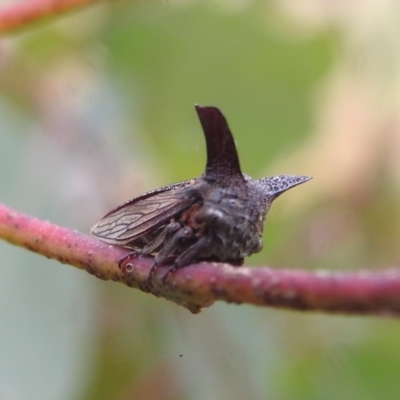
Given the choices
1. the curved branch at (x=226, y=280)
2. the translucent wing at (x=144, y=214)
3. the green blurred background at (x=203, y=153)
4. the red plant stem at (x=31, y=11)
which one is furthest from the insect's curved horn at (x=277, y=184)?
the green blurred background at (x=203, y=153)

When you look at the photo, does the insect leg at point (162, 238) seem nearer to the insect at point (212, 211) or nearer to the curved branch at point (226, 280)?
the insect at point (212, 211)

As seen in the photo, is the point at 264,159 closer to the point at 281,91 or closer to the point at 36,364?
the point at 281,91

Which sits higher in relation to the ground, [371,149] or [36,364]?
[371,149]

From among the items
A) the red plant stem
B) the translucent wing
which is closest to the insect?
the translucent wing

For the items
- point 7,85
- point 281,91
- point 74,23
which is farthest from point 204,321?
point 74,23

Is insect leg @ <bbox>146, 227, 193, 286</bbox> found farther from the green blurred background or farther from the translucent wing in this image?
the green blurred background

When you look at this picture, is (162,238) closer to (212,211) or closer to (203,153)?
(212,211)

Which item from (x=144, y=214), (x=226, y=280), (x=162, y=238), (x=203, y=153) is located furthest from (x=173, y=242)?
(x=203, y=153)
